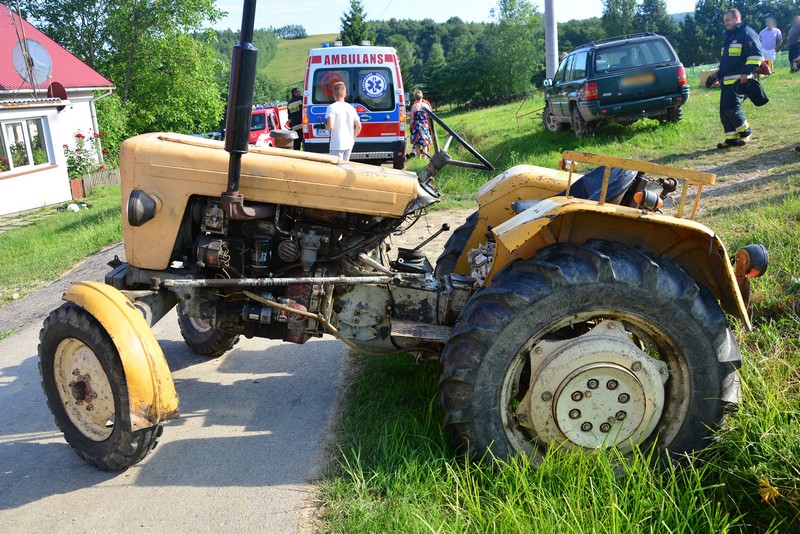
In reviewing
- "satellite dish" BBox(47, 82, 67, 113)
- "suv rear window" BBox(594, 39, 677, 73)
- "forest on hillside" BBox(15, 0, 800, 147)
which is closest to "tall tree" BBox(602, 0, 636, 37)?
"forest on hillside" BBox(15, 0, 800, 147)

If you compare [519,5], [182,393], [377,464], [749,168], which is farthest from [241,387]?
[519,5]

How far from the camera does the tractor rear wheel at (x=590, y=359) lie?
278 centimetres

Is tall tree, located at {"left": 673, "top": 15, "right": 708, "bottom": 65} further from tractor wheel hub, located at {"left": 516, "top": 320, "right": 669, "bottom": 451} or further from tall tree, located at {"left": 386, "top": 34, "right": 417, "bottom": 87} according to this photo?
tractor wheel hub, located at {"left": 516, "top": 320, "right": 669, "bottom": 451}

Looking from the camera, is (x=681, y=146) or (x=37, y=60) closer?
(x=681, y=146)

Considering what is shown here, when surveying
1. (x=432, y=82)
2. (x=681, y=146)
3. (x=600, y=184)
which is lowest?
(x=681, y=146)

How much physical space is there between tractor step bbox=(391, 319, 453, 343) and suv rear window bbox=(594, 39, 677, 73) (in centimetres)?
919

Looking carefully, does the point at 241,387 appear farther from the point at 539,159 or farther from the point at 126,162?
the point at 539,159

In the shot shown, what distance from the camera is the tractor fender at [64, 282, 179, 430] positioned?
10.1 ft

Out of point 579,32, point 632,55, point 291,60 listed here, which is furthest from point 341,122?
point 291,60

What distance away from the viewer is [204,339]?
470cm

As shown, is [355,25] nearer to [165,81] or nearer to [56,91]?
[165,81]

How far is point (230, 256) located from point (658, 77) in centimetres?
955

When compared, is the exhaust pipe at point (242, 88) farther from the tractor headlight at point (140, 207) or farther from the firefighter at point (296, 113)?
the firefighter at point (296, 113)

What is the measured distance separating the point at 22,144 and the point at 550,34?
1409cm
